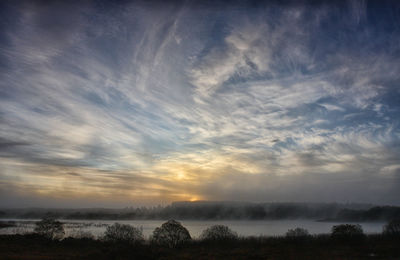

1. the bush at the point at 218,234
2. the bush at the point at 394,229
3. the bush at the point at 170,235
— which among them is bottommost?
the bush at the point at 394,229

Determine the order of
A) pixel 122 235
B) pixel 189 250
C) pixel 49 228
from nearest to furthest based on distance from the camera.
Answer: pixel 189 250 < pixel 122 235 < pixel 49 228

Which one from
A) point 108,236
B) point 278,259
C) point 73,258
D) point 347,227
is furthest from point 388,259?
point 108,236

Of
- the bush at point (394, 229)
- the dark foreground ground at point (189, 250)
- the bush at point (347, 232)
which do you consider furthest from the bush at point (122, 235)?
the bush at point (394, 229)

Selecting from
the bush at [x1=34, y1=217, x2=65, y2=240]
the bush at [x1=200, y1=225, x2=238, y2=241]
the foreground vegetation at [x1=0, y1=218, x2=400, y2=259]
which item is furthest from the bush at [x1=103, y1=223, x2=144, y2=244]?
the bush at [x1=200, y1=225, x2=238, y2=241]

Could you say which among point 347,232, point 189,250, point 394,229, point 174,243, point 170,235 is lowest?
point 394,229

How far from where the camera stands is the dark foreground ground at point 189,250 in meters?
45.5

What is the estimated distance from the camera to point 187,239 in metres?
64.9

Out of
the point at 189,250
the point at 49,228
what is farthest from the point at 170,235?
the point at 49,228

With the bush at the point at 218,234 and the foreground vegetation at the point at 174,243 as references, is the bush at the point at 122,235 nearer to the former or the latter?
the foreground vegetation at the point at 174,243

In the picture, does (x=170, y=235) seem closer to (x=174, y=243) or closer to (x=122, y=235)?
(x=174, y=243)

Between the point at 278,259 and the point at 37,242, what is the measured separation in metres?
56.9

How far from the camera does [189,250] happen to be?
57031 mm

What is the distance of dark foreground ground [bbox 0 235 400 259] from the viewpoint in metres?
45.5

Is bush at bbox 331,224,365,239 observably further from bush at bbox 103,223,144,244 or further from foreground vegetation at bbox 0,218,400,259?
bush at bbox 103,223,144,244
